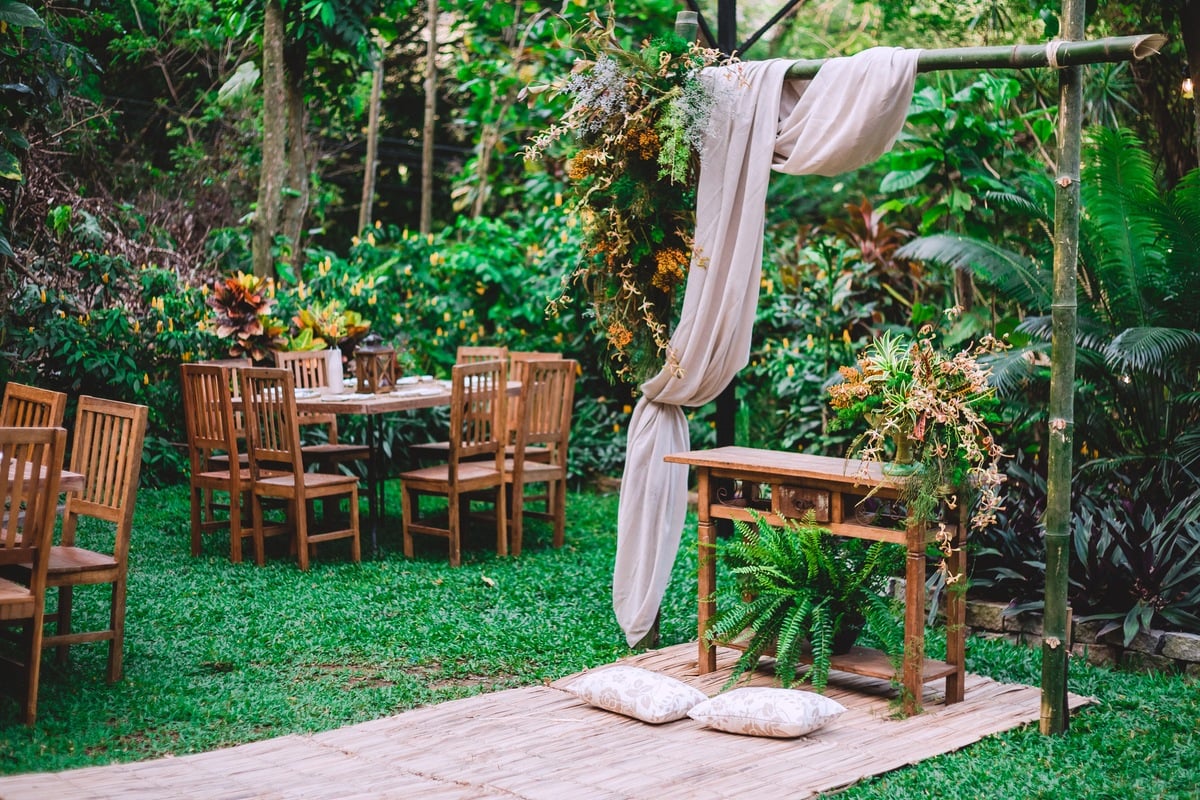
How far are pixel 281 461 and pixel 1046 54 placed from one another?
4.32 metres

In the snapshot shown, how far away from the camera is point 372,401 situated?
21.7 feet

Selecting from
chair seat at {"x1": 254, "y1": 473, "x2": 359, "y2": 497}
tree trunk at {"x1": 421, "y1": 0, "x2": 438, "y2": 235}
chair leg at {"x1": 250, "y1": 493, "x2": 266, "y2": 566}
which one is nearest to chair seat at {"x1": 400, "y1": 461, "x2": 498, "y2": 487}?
chair seat at {"x1": 254, "y1": 473, "x2": 359, "y2": 497}

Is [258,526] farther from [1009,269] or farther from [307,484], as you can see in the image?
[1009,269]

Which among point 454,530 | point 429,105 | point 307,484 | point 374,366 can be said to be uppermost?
point 429,105

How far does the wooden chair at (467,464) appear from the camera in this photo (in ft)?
21.9

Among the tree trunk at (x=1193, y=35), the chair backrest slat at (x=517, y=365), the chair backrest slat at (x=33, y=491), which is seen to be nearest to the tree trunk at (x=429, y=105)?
the chair backrest slat at (x=517, y=365)

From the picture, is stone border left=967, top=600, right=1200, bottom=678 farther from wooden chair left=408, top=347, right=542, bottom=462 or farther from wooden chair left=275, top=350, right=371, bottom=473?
wooden chair left=275, top=350, right=371, bottom=473

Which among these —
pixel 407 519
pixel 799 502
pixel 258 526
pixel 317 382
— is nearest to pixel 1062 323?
pixel 799 502

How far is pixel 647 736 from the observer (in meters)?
4.18

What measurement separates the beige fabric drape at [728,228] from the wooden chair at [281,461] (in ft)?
6.55

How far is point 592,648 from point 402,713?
117 cm

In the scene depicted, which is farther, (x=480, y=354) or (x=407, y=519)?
(x=480, y=354)

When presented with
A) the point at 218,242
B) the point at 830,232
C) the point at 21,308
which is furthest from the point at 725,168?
the point at 218,242

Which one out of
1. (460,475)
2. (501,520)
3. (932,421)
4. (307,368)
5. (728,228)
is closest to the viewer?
(932,421)
